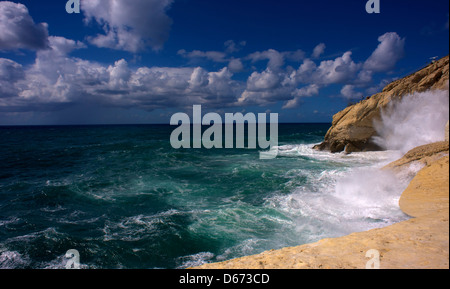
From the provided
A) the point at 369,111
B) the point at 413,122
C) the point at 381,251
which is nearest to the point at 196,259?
the point at 381,251

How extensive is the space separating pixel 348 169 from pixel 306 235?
11.7 meters

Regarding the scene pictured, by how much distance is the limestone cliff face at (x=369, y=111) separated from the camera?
1856 cm

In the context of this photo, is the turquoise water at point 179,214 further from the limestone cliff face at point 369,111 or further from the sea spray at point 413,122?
the limestone cliff face at point 369,111

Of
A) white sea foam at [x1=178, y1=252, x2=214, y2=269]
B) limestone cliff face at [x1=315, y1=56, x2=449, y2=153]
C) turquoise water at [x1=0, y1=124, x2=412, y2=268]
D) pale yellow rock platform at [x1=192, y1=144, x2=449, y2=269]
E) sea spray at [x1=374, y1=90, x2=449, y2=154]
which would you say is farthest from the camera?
limestone cliff face at [x1=315, y1=56, x2=449, y2=153]

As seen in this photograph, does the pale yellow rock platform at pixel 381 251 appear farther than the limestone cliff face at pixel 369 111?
No

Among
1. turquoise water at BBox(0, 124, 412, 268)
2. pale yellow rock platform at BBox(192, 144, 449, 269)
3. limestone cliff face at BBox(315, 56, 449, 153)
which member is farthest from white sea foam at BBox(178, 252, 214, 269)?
limestone cliff face at BBox(315, 56, 449, 153)

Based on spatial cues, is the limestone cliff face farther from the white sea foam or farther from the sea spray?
the white sea foam

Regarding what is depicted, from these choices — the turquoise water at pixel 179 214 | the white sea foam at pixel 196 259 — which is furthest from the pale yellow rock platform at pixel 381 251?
the white sea foam at pixel 196 259

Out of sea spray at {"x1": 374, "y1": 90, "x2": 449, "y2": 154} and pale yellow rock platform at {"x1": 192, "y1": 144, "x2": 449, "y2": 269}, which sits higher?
sea spray at {"x1": 374, "y1": 90, "x2": 449, "y2": 154}

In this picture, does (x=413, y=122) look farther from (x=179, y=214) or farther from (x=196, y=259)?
(x=196, y=259)

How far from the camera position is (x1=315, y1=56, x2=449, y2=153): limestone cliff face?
1856cm

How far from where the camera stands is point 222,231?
30.5 ft

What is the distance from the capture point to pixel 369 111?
22.4 metres

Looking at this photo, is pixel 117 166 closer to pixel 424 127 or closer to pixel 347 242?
pixel 347 242
